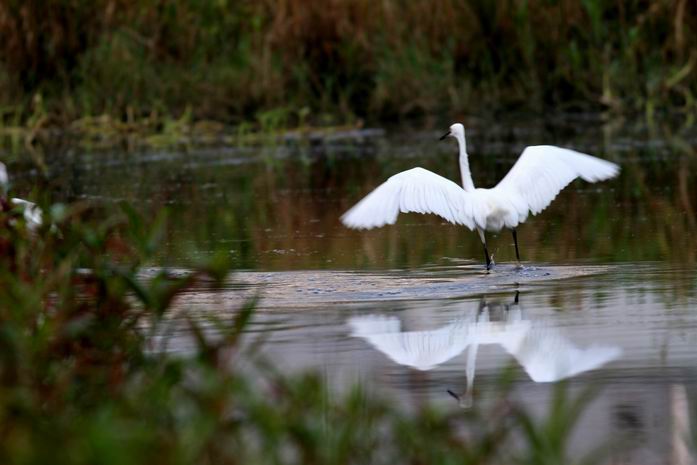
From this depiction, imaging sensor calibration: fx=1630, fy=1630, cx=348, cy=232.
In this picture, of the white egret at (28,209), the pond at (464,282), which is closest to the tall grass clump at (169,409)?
the pond at (464,282)

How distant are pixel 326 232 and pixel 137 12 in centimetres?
1323

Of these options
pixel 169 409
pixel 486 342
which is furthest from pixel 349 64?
pixel 169 409

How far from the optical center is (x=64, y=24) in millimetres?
23812

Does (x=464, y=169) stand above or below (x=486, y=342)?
above

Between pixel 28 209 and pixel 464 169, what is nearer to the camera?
pixel 28 209

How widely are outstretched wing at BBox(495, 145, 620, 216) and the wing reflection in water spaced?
2109 mm

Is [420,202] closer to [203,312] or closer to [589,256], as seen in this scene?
[589,256]

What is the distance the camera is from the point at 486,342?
705cm

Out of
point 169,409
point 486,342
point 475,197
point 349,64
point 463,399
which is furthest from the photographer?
point 349,64

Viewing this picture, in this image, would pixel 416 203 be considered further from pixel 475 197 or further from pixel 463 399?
pixel 463 399

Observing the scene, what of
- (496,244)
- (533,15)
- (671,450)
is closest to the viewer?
(671,450)

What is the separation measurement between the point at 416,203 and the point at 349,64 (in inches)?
553

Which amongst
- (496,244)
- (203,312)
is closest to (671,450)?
(203,312)

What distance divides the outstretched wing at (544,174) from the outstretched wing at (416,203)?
1.20ft
